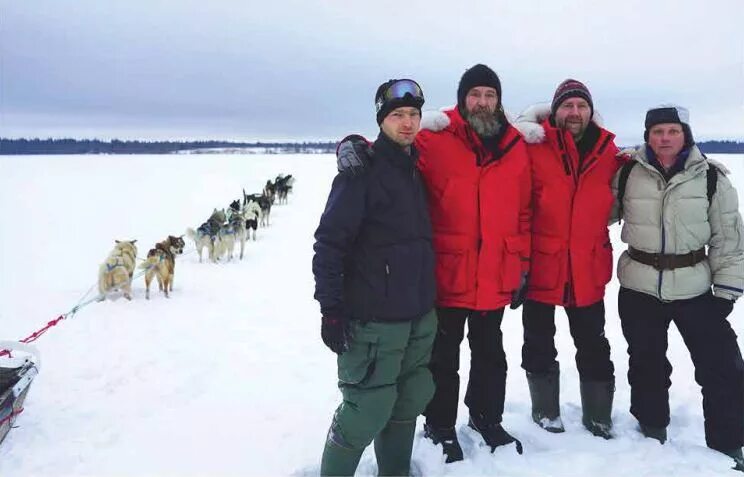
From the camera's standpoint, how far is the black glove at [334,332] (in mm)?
2197

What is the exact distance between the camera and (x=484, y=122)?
2.56 meters

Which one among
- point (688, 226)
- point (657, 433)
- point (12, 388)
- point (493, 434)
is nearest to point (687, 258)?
point (688, 226)

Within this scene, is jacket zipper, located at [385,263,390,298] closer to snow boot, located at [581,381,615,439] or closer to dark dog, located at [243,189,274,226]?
snow boot, located at [581,381,615,439]

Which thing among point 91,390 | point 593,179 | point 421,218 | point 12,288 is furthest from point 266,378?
point 12,288

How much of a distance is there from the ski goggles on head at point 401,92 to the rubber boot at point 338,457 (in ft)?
4.72

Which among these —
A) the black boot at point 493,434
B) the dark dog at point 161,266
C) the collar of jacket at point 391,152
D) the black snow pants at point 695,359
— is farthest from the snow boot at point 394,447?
the dark dog at point 161,266

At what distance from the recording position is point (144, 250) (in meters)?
9.86

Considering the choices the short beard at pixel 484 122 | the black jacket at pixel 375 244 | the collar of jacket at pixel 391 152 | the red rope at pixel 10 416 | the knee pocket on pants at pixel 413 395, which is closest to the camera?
the black jacket at pixel 375 244

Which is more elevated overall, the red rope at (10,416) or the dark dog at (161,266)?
the dark dog at (161,266)

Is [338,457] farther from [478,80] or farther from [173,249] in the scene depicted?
[173,249]

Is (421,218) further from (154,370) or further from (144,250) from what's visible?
(144,250)

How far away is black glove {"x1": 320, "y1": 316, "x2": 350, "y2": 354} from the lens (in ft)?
7.21

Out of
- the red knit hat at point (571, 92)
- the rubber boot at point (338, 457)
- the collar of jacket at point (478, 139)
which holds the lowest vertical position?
the rubber boot at point (338, 457)

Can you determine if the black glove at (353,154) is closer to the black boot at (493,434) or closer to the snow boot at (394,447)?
the snow boot at (394,447)
